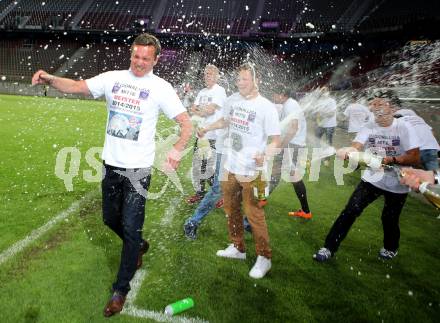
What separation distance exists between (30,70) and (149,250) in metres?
32.9

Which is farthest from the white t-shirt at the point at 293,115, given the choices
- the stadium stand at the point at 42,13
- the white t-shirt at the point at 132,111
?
the stadium stand at the point at 42,13

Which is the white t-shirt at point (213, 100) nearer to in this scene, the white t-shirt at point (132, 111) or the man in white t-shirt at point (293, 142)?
the man in white t-shirt at point (293, 142)

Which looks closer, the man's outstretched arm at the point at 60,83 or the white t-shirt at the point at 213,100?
the man's outstretched arm at the point at 60,83

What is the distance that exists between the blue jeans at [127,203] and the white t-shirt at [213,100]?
2953 mm

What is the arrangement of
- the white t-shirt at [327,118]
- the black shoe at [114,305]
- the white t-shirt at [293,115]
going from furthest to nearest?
the white t-shirt at [327,118], the white t-shirt at [293,115], the black shoe at [114,305]

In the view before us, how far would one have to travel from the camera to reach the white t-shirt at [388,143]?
3.85 m

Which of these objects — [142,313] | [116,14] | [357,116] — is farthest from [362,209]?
[116,14]

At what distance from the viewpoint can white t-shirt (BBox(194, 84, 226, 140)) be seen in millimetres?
5985

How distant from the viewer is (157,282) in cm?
351

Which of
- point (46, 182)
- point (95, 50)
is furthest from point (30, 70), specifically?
point (46, 182)

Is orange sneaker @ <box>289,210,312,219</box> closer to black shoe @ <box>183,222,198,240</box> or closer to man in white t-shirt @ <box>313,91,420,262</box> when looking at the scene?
man in white t-shirt @ <box>313,91,420,262</box>

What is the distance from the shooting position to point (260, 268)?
3.77 m

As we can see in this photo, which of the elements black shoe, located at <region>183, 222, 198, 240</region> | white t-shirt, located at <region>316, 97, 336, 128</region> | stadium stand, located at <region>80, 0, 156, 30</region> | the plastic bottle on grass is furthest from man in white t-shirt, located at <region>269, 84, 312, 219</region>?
stadium stand, located at <region>80, 0, 156, 30</region>

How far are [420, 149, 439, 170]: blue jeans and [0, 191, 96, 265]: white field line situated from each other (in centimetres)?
445
